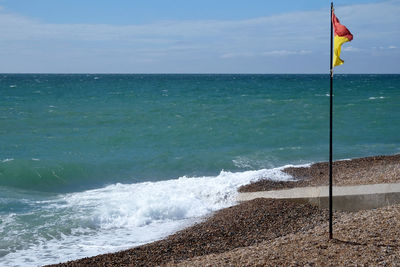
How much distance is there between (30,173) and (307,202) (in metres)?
10.1

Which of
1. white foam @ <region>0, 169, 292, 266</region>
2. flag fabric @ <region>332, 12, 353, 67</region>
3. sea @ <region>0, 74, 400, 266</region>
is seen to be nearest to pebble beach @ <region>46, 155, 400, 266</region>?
white foam @ <region>0, 169, 292, 266</region>

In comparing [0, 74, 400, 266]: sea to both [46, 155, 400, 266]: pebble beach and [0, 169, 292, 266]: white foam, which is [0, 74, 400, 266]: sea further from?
[46, 155, 400, 266]: pebble beach

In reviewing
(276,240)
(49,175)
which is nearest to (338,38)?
(276,240)

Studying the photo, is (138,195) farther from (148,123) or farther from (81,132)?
(148,123)

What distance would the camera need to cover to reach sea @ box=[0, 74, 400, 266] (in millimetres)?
10969

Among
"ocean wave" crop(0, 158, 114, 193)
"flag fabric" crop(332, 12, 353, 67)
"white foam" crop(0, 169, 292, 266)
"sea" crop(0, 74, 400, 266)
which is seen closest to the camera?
"flag fabric" crop(332, 12, 353, 67)

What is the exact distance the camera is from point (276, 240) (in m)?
8.47

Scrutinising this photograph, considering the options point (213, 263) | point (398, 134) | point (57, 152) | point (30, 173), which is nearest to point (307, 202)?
point (213, 263)

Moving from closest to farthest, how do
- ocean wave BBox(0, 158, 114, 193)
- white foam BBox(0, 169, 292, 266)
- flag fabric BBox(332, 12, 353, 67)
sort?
flag fabric BBox(332, 12, 353, 67), white foam BBox(0, 169, 292, 266), ocean wave BBox(0, 158, 114, 193)

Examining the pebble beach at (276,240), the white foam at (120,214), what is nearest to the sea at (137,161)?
the white foam at (120,214)

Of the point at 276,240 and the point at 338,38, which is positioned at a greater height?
the point at 338,38

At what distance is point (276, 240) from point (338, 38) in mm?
3505

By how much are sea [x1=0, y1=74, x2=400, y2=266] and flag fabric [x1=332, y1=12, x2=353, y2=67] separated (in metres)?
5.30

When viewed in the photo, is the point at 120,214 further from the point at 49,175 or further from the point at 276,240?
the point at 49,175
